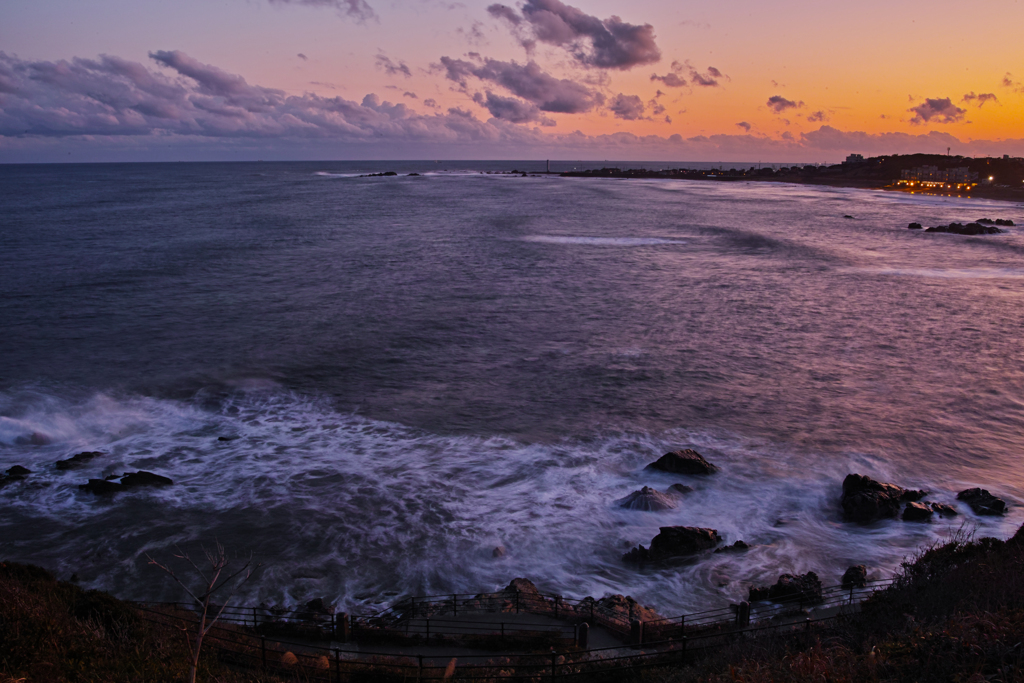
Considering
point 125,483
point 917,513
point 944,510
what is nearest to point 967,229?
point 944,510

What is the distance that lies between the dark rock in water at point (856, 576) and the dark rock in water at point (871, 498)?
2.90 meters

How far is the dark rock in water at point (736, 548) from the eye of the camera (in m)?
14.5

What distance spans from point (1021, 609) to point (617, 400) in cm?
1552

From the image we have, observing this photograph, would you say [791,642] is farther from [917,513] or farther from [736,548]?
[917,513]

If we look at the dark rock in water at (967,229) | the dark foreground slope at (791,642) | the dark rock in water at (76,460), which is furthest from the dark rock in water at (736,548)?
the dark rock in water at (967,229)

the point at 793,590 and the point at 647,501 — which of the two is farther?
the point at 647,501

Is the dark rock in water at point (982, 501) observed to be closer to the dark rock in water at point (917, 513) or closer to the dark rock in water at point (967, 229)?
the dark rock in water at point (917, 513)

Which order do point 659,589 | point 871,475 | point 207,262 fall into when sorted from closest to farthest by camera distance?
point 659,589
point 871,475
point 207,262

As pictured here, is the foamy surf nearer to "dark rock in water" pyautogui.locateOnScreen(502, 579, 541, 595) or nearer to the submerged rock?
the submerged rock

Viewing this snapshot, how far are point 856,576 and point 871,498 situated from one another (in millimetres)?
3678

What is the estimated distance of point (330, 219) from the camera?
87375 millimetres

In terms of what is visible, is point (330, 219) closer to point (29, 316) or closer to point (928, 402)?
point (29, 316)

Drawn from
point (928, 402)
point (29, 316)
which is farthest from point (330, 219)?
point (928, 402)

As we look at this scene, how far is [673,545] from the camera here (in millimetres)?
14281
